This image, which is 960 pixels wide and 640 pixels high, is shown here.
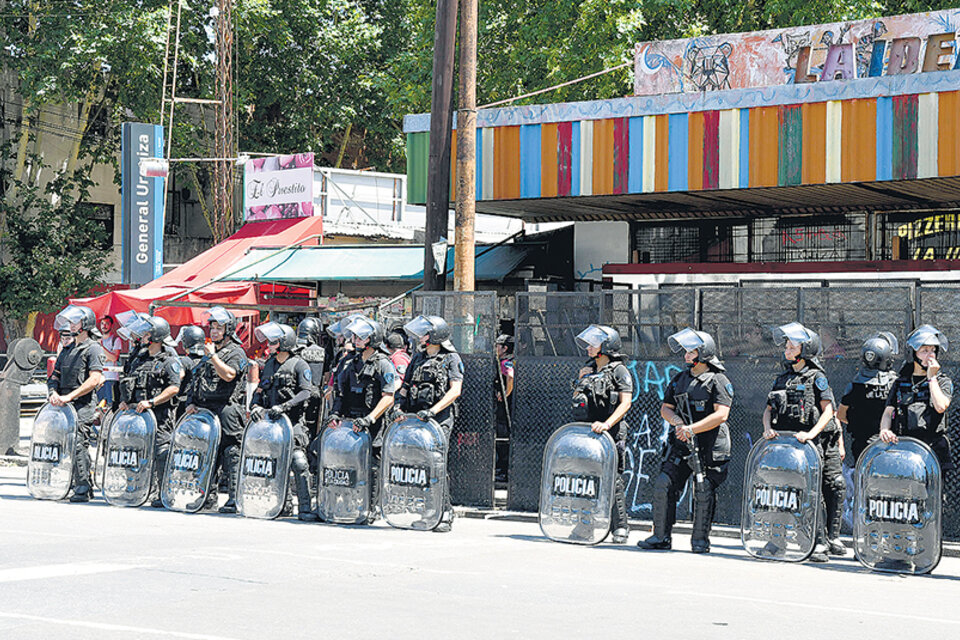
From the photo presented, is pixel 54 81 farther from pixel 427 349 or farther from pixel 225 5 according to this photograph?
pixel 427 349

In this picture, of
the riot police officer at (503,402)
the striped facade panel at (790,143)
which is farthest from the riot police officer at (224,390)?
the striped facade panel at (790,143)

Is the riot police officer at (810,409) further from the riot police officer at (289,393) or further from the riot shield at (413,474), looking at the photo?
the riot police officer at (289,393)

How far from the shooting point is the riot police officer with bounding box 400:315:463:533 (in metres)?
11.6

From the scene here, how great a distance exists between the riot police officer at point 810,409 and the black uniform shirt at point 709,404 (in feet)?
1.29

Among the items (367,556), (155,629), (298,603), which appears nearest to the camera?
(155,629)

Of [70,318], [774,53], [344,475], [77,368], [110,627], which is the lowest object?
[110,627]

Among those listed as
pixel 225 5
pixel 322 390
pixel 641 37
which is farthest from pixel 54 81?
pixel 322 390

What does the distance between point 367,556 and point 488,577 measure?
1.25 m

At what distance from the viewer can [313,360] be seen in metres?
14.2

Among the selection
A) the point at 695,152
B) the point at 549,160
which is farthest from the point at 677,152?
the point at 549,160

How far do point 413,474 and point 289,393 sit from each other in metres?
1.47

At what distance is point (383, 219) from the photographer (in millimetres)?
28078

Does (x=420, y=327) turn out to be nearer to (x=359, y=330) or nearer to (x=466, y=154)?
(x=359, y=330)

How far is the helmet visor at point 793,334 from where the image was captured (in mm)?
10000
